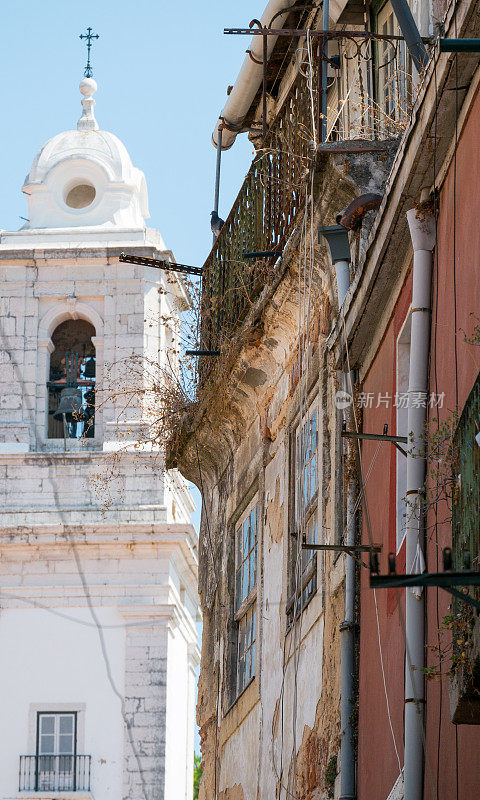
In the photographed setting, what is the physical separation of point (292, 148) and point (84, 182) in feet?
91.1

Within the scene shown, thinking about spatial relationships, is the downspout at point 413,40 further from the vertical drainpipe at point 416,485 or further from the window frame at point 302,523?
the window frame at point 302,523

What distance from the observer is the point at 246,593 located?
42.5 feet

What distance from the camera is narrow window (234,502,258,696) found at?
1262cm

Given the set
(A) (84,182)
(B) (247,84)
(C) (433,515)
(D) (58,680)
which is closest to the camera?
(C) (433,515)

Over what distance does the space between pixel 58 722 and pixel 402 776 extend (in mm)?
26622

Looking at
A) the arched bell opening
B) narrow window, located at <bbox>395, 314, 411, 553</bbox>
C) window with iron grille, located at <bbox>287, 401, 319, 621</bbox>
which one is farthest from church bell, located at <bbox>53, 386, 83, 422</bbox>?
narrow window, located at <bbox>395, 314, 411, 553</bbox>

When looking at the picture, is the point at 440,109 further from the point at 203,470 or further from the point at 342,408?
the point at 203,470

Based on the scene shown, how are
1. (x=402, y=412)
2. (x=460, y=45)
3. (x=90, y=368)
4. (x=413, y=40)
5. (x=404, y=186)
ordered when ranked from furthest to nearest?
(x=90, y=368) → (x=413, y=40) → (x=402, y=412) → (x=404, y=186) → (x=460, y=45)

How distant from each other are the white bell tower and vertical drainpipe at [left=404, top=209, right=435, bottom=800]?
81.6 ft

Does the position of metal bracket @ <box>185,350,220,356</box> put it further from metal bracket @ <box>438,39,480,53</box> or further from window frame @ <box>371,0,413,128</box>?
metal bracket @ <box>438,39,480,53</box>

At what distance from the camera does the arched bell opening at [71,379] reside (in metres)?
34.7

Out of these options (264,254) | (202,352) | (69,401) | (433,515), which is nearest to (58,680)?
(69,401)

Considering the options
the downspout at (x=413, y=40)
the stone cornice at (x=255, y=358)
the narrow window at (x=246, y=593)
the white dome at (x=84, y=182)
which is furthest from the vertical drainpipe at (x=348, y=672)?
the white dome at (x=84, y=182)

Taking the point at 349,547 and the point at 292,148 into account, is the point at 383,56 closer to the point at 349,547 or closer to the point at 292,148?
the point at 292,148
